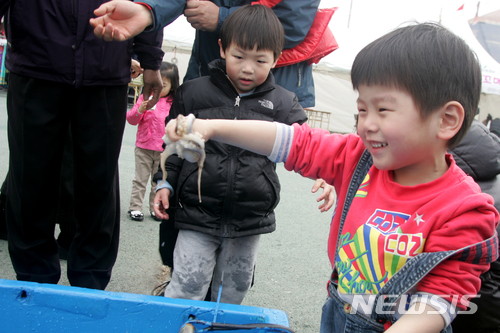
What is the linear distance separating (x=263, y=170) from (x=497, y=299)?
1.02 metres

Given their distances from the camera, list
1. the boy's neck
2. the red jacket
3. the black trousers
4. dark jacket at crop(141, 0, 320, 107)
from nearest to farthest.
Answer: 1. the boy's neck
2. the black trousers
3. dark jacket at crop(141, 0, 320, 107)
4. the red jacket

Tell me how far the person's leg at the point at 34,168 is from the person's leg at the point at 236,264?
812mm

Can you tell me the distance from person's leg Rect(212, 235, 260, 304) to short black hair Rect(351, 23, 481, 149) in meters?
1.05

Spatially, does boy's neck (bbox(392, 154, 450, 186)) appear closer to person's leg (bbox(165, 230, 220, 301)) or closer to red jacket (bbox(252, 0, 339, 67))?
person's leg (bbox(165, 230, 220, 301))

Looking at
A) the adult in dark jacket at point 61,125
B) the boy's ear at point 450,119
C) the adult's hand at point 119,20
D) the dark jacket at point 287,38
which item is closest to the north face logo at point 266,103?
the dark jacket at point 287,38

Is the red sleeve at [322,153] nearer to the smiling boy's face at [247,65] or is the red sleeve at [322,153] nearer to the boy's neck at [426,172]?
the boy's neck at [426,172]

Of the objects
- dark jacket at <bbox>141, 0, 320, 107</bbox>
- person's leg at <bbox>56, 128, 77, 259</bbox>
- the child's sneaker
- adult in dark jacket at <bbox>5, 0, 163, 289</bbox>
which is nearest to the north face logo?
dark jacket at <bbox>141, 0, 320, 107</bbox>

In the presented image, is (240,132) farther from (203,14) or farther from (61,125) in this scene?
(61,125)

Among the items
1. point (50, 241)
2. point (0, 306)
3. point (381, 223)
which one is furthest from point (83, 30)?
point (381, 223)

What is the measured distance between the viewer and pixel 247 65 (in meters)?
1.75

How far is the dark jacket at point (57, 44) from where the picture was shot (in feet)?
5.66

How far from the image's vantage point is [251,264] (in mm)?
1888

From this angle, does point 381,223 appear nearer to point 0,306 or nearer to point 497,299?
point 497,299

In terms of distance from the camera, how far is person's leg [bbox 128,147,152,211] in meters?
3.49
